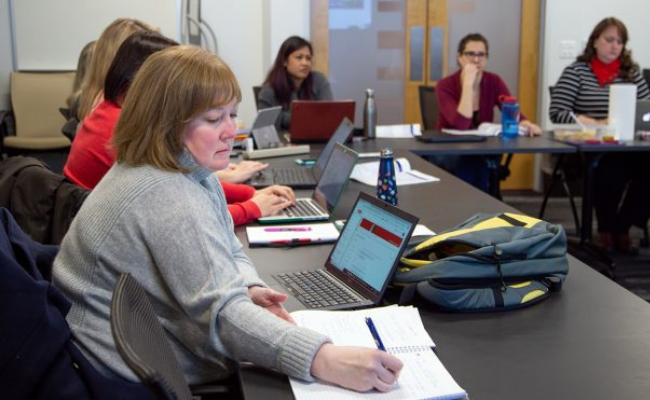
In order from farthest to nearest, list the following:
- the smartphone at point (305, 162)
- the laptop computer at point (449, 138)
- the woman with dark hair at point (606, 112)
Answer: the woman with dark hair at point (606, 112) < the laptop computer at point (449, 138) < the smartphone at point (305, 162)

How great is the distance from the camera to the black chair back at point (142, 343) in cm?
73

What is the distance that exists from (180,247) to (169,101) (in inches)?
10.7

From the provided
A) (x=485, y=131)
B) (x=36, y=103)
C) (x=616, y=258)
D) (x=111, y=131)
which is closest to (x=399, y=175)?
(x=111, y=131)

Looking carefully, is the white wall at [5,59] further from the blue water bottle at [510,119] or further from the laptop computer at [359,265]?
the laptop computer at [359,265]

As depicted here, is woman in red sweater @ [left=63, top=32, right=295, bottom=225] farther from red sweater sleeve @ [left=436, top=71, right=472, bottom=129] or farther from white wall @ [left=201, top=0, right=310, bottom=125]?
white wall @ [left=201, top=0, right=310, bottom=125]

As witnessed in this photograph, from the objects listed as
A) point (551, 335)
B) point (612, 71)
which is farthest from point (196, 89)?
point (612, 71)

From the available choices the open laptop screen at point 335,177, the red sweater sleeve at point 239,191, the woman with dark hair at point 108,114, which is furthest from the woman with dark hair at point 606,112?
the woman with dark hair at point 108,114

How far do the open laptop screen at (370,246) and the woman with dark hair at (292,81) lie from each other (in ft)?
9.76

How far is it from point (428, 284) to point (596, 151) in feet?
9.11

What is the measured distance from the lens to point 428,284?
58.4 inches

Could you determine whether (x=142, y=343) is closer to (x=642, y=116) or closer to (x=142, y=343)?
(x=142, y=343)

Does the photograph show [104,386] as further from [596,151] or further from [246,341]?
[596,151]

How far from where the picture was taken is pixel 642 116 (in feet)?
13.6

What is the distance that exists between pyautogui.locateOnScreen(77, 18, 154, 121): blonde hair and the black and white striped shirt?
2.93m
